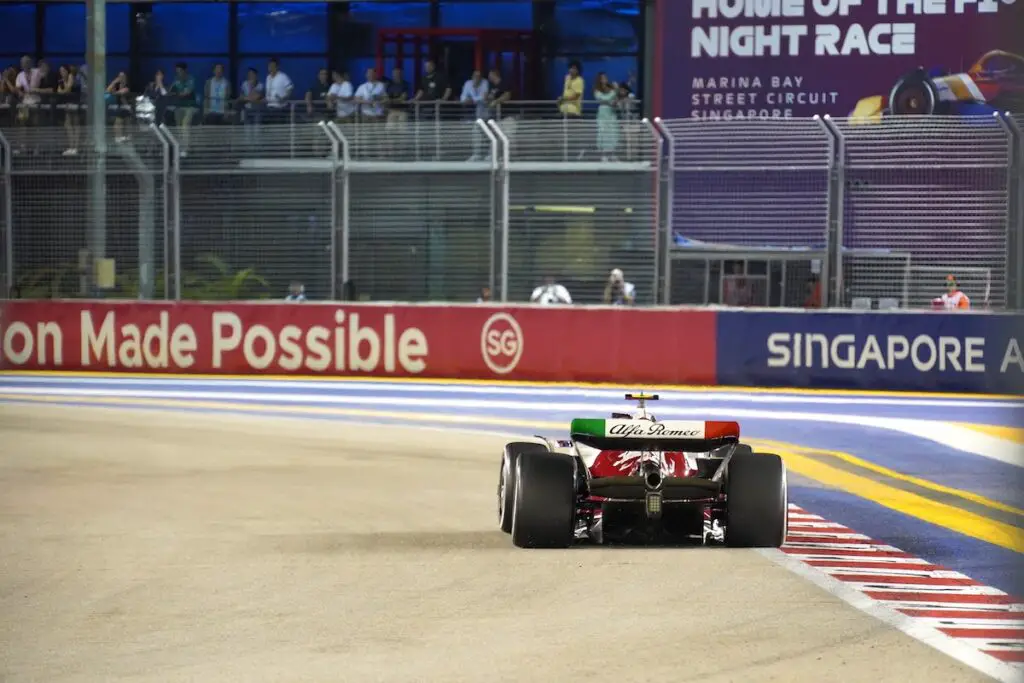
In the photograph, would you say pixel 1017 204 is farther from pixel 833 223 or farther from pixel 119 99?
pixel 119 99

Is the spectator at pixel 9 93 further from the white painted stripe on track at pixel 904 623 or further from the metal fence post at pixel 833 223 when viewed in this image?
the white painted stripe on track at pixel 904 623

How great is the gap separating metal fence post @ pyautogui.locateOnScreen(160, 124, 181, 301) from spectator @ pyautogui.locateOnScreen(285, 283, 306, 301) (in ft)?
5.01

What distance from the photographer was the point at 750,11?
Answer: 1169 inches

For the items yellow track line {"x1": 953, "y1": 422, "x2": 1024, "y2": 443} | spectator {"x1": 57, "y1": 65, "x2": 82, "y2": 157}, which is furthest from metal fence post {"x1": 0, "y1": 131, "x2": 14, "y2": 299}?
yellow track line {"x1": 953, "y1": 422, "x2": 1024, "y2": 443}

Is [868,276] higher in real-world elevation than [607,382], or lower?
higher

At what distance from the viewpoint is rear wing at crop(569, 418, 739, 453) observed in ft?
28.8

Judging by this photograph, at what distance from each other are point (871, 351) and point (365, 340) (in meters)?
6.60

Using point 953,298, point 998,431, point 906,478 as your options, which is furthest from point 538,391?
point 906,478

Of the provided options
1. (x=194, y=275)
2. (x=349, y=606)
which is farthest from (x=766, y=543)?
(x=194, y=275)

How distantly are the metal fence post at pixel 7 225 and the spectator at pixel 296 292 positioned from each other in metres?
3.95

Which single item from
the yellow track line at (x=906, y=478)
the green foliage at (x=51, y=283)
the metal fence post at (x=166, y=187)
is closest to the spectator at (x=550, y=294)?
the metal fence post at (x=166, y=187)

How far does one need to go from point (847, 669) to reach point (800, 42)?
24637 mm

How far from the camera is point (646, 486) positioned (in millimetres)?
8531

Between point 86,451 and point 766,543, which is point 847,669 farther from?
point 86,451
